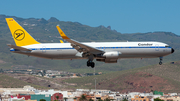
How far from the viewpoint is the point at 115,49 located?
71.4 meters

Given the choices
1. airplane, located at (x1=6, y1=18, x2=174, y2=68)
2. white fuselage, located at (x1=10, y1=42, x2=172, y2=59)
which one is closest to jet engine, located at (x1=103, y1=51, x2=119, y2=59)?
airplane, located at (x1=6, y1=18, x2=174, y2=68)

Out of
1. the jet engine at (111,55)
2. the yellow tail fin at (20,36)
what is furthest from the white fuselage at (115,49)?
the yellow tail fin at (20,36)

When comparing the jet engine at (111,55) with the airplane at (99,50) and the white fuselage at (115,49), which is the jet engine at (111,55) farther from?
the white fuselage at (115,49)

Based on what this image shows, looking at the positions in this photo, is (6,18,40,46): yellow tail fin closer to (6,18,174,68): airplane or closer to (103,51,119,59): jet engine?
(6,18,174,68): airplane

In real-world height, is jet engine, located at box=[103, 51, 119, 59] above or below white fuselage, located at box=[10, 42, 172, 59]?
below

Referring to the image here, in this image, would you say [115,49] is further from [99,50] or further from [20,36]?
[20,36]

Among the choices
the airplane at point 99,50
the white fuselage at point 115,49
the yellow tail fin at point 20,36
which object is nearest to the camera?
the airplane at point 99,50

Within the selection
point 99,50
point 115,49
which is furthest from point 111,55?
point 99,50

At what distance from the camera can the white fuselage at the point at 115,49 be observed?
2815 inches

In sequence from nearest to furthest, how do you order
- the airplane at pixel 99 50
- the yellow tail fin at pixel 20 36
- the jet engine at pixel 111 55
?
the jet engine at pixel 111 55 < the airplane at pixel 99 50 < the yellow tail fin at pixel 20 36

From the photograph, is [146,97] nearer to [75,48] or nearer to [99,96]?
[99,96]

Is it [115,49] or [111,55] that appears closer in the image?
[111,55]

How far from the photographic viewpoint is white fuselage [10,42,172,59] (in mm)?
71512

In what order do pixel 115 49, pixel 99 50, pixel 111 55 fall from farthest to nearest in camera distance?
1. pixel 115 49
2. pixel 111 55
3. pixel 99 50
